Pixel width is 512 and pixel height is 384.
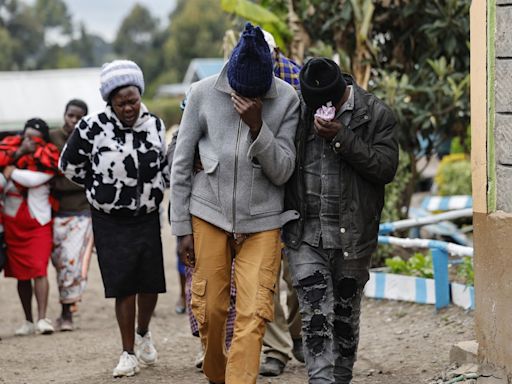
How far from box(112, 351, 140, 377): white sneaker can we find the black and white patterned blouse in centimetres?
93

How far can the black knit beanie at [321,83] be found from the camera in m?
4.98

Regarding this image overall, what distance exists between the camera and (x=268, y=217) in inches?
205

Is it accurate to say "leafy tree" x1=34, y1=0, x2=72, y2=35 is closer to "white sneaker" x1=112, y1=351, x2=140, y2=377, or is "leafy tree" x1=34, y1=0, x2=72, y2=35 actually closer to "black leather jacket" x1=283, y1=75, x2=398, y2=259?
"white sneaker" x1=112, y1=351, x2=140, y2=377

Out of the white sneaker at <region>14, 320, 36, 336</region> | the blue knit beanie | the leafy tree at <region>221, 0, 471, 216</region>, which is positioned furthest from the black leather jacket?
the leafy tree at <region>221, 0, 471, 216</region>

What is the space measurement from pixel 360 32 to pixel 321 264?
17.0 ft

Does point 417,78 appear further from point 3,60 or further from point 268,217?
point 3,60

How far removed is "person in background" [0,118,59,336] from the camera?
27.1 feet

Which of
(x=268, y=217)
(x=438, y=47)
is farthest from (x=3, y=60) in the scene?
(x=268, y=217)

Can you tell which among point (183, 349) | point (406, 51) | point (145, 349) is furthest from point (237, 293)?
point (406, 51)

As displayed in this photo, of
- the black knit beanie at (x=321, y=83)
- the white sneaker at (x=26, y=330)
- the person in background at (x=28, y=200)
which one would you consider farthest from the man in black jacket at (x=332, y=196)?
the white sneaker at (x=26, y=330)

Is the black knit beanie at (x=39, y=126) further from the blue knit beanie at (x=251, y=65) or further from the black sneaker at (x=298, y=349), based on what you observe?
the blue knit beanie at (x=251, y=65)

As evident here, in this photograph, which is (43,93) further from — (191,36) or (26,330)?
(191,36)

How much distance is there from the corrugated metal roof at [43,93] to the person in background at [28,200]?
21784 mm

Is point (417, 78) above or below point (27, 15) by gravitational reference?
below
